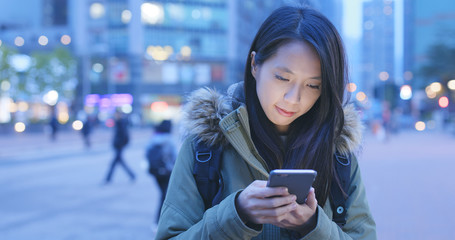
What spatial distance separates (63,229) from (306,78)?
576 cm

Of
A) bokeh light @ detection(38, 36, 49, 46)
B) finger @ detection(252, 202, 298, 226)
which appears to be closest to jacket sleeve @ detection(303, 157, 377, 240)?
finger @ detection(252, 202, 298, 226)

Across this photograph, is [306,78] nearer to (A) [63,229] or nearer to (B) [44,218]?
(A) [63,229]

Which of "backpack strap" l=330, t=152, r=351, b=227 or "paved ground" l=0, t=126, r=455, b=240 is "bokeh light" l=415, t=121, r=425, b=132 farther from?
"backpack strap" l=330, t=152, r=351, b=227

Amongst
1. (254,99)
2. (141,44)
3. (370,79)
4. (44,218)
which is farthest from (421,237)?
(370,79)

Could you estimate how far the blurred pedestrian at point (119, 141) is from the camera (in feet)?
33.7

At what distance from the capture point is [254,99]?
1587 mm

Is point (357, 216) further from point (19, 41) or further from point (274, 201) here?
point (19, 41)

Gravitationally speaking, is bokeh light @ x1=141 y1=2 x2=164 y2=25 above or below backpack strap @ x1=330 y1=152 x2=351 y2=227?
above

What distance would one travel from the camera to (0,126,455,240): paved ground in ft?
19.3

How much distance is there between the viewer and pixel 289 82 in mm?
1414

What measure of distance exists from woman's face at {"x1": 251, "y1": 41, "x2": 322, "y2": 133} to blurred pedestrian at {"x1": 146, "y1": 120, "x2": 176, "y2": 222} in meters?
4.47

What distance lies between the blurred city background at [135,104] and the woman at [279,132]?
33cm

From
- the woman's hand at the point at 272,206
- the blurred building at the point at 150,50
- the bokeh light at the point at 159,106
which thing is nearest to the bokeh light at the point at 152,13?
the blurred building at the point at 150,50

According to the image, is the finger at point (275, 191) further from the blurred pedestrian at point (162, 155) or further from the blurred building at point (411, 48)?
the blurred building at point (411, 48)
